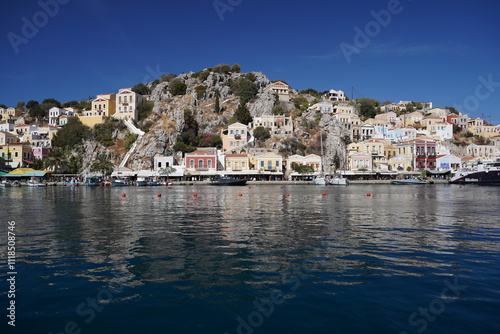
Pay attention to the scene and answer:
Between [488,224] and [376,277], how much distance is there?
1168 centimetres

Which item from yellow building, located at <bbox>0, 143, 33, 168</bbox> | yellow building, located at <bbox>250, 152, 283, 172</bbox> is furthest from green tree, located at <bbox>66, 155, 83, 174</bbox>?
yellow building, located at <bbox>250, 152, 283, 172</bbox>

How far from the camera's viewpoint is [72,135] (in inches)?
3300

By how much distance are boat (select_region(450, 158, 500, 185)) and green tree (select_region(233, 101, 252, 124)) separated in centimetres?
4891

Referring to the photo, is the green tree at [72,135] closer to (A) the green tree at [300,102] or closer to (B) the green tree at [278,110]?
(B) the green tree at [278,110]

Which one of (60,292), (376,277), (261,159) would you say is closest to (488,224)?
(376,277)

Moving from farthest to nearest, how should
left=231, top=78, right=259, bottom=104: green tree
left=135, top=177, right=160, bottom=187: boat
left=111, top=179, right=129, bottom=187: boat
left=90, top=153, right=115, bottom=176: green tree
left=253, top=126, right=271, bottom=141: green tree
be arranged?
1. left=231, top=78, right=259, bottom=104: green tree
2. left=253, top=126, right=271, bottom=141: green tree
3. left=90, top=153, right=115, bottom=176: green tree
4. left=111, top=179, right=129, bottom=187: boat
5. left=135, top=177, right=160, bottom=187: boat

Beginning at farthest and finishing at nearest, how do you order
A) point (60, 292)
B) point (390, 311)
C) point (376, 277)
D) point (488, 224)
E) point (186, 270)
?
point (488, 224) < point (186, 270) < point (376, 277) < point (60, 292) < point (390, 311)

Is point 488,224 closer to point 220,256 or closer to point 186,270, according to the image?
point 220,256

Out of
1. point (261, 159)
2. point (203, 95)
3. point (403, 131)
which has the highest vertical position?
point (203, 95)

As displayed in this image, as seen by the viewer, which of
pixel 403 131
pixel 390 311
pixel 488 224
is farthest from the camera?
pixel 403 131

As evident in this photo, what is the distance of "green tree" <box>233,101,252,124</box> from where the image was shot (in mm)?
87000

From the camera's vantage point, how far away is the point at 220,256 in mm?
10453

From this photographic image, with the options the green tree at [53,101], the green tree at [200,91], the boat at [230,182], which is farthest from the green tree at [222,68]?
the green tree at [53,101]

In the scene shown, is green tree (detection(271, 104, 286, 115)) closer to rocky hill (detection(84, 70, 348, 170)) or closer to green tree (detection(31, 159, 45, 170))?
rocky hill (detection(84, 70, 348, 170))
